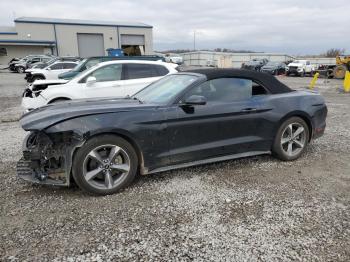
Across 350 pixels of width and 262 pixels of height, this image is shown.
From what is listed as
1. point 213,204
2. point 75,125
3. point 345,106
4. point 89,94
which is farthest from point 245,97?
point 345,106

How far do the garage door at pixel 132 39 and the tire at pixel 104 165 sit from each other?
46.9 m

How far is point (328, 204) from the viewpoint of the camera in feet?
11.7

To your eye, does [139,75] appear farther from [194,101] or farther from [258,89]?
[194,101]

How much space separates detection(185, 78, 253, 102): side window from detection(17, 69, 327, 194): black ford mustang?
0.05 ft

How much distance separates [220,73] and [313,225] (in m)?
2.39

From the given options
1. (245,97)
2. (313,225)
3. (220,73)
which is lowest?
(313,225)

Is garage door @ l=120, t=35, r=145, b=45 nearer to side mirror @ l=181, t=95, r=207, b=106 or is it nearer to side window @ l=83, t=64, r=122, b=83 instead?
side window @ l=83, t=64, r=122, b=83

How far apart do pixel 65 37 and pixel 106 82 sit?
40826 mm

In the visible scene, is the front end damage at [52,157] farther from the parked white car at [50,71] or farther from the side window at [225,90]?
the parked white car at [50,71]

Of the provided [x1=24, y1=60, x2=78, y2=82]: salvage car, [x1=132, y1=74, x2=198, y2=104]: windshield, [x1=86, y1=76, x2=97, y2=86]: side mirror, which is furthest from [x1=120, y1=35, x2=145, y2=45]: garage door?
[x1=132, y1=74, x2=198, y2=104]: windshield

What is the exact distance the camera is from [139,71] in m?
8.27

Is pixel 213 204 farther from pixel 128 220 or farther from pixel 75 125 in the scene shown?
pixel 75 125

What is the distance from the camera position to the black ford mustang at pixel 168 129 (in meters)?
3.58

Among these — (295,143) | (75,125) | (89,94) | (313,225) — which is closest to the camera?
(313,225)
